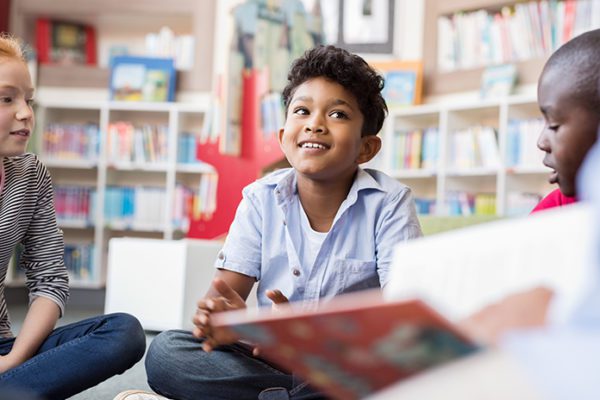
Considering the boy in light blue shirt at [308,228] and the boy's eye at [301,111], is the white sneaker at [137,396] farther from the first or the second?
the boy's eye at [301,111]

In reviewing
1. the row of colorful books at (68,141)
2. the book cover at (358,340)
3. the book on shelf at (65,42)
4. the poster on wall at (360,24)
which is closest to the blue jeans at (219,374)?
the book cover at (358,340)

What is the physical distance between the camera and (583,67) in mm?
972

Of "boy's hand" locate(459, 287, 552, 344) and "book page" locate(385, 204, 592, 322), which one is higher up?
"book page" locate(385, 204, 592, 322)

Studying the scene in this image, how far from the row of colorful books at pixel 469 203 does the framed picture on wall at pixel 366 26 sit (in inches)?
40.1

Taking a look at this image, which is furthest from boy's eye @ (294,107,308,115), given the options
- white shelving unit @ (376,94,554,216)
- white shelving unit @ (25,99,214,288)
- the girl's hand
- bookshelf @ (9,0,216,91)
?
bookshelf @ (9,0,216,91)

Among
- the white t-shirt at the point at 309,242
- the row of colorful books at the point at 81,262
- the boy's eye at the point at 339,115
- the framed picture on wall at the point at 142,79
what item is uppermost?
the framed picture on wall at the point at 142,79

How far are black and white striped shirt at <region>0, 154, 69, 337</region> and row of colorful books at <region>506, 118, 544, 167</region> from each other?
9.80 feet

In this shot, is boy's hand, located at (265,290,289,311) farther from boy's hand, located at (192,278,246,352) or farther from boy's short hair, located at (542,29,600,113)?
boy's short hair, located at (542,29,600,113)

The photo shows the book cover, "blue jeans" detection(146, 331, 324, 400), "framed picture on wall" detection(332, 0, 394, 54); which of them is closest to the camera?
the book cover

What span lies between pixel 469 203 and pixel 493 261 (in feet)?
13.0

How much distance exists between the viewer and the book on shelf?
204 inches

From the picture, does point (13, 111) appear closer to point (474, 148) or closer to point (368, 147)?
point (368, 147)

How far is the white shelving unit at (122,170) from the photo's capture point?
4.95 metres

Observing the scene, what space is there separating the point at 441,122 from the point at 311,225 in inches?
120
